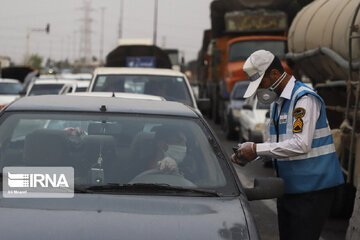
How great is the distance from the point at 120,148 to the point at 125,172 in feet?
0.74

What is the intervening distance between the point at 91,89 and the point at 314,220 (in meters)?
6.91

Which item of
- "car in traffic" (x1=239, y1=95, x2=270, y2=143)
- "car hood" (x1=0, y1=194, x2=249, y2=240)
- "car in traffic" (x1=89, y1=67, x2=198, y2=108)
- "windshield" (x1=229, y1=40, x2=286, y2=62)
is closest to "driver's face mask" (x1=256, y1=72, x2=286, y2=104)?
"car hood" (x1=0, y1=194, x2=249, y2=240)

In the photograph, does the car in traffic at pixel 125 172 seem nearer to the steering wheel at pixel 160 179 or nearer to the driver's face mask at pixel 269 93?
the steering wheel at pixel 160 179

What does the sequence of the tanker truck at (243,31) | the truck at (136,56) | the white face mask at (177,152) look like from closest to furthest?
the white face mask at (177,152), the tanker truck at (243,31), the truck at (136,56)

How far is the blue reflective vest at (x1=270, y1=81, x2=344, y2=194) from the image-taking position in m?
5.08

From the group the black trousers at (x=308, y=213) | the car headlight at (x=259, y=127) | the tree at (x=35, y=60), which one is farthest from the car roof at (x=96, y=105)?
the tree at (x=35, y=60)

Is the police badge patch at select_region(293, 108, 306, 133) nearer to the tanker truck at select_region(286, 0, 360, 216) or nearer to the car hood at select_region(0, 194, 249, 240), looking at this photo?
the car hood at select_region(0, 194, 249, 240)

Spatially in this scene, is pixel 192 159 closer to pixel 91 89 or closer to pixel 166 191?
pixel 166 191

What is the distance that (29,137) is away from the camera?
495 cm

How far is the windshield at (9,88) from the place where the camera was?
26.5 metres

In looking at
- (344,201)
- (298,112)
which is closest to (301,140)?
(298,112)

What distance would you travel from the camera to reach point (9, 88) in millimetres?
26781

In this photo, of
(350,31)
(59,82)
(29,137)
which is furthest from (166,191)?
(59,82)

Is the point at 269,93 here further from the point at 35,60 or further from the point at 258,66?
the point at 35,60
